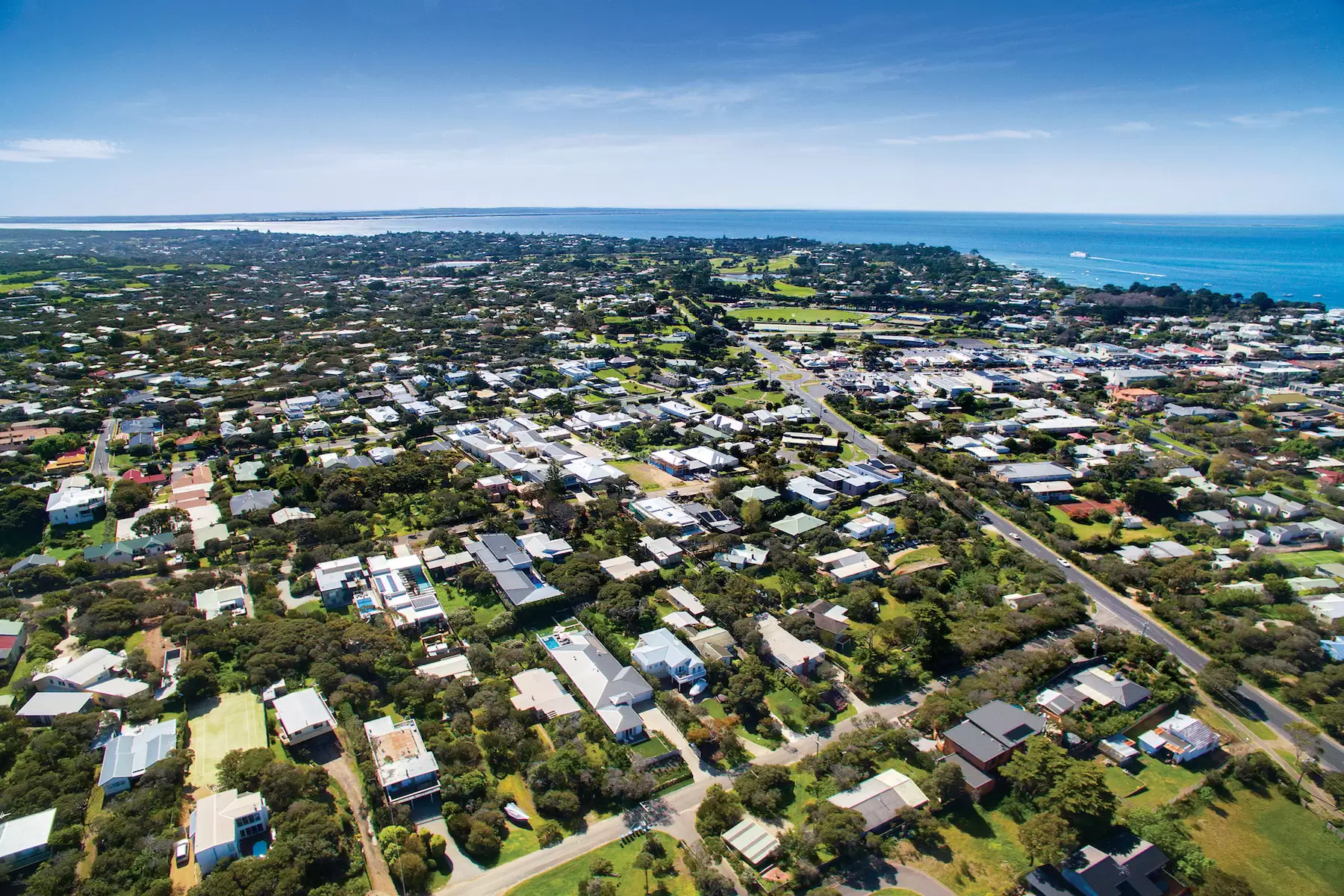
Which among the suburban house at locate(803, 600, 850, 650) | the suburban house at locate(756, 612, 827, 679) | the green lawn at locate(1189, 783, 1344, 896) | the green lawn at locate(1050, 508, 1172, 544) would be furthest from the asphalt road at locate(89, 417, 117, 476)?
the green lawn at locate(1050, 508, 1172, 544)

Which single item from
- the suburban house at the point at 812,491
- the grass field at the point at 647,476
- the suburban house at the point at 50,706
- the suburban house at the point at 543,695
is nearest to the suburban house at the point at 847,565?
the suburban house at the point at 812,491

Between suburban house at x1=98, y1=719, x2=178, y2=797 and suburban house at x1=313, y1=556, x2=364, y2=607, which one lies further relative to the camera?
suburban house at x1=313, y1=556, x2=364, y2=607

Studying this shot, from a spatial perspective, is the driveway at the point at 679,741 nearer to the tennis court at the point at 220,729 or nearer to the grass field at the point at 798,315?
the tennis court at the point at 220,729

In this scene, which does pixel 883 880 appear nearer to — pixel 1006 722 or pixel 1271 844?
pixel 1006 722

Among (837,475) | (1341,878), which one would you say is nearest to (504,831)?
(1341,878)

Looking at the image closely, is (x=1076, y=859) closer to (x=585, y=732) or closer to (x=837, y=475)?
(x=585, y=732)

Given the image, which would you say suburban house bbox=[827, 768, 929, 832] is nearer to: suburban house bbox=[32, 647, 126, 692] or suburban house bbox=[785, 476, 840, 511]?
suburban house bbox=[785, 476, 840, 511]

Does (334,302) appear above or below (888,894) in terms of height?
above
